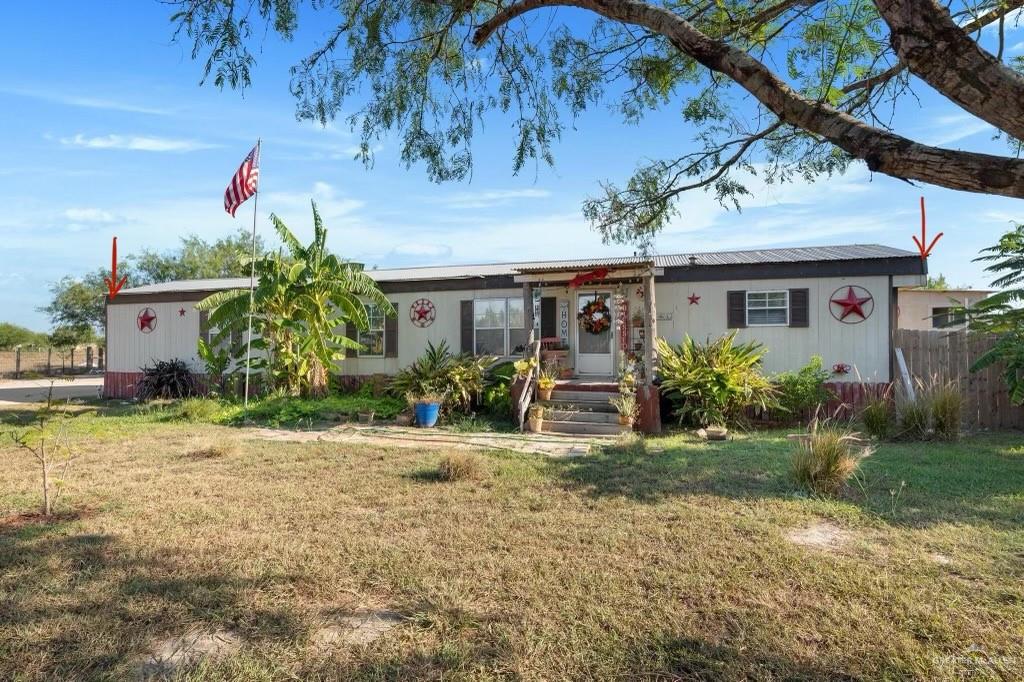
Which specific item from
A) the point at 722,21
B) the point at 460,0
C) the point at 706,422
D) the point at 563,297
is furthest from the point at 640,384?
the point at 460,0

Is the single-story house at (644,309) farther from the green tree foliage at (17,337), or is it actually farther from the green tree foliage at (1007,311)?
the green tree foliage at (17,337)

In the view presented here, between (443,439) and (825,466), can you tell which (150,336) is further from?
(825,466)

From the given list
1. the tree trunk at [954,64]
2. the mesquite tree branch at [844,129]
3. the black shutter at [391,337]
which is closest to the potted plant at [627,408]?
the black shutter at [391,337]

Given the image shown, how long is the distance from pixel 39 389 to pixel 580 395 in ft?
65.5

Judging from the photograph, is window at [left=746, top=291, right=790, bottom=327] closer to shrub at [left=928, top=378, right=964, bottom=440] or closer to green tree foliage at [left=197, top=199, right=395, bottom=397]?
shrub at [left=928, top=378, right=964, bottom=440]

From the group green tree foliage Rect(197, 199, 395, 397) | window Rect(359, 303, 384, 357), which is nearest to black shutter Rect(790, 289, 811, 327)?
green tree foliage Rect(197, 199, 395, 397)

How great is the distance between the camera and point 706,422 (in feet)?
34.9

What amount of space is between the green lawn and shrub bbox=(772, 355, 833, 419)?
4385mm

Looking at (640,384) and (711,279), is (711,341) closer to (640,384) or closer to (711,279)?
(711,279)

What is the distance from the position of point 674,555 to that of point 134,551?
12.5 ft

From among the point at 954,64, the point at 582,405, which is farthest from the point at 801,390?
the point at 954,64

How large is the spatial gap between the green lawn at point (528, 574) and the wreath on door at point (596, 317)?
22.4ft

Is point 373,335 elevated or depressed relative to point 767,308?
depressed

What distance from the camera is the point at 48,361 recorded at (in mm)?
28984
